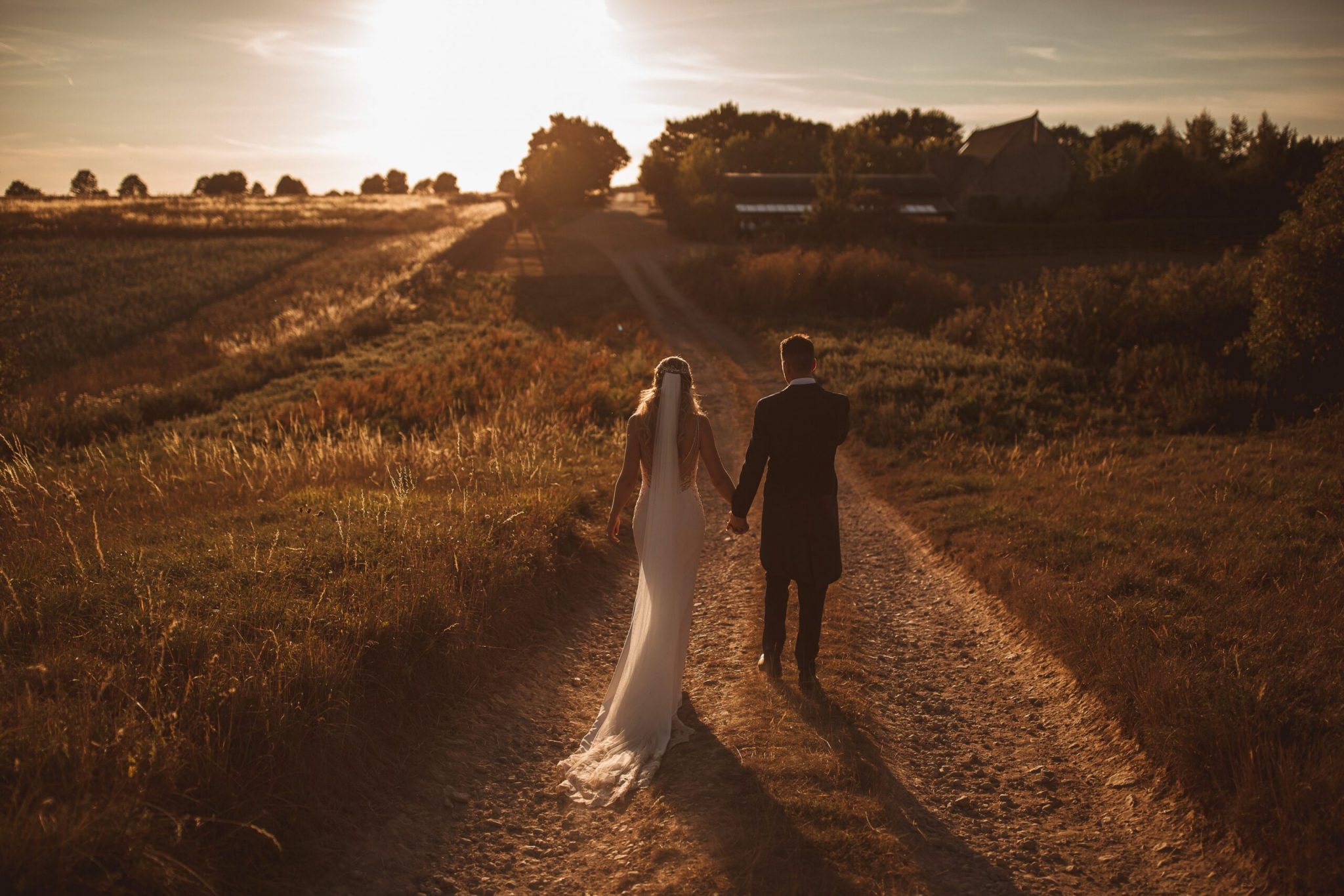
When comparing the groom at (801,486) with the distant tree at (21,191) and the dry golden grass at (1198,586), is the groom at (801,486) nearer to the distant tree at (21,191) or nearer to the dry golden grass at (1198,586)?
the dry golden grass at (1198,586)

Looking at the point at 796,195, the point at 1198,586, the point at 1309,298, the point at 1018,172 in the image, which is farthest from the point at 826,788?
the point at 1018,172

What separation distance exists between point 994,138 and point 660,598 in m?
74.6

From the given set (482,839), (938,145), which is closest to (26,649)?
(482,839)

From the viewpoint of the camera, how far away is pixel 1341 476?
11164 mm

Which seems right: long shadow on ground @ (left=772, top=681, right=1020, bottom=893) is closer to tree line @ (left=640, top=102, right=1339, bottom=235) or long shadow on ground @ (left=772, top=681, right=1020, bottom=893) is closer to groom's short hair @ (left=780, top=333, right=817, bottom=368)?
groom's short hair @ (left=780, top=333, right=817, bottom=368)

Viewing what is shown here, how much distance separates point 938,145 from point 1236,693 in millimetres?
86993

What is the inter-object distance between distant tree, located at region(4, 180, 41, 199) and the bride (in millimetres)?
99867

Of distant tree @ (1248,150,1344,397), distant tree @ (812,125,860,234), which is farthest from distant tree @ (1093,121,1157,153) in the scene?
distant tree @ (1248,150,1344,397)

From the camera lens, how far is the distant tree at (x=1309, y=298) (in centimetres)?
1714

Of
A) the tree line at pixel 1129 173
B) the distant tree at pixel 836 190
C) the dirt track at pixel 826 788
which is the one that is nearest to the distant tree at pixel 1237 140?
the tree line at pixel 1129 173

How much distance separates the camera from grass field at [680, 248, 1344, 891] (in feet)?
16.3

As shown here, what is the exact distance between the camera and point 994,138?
69.7 m

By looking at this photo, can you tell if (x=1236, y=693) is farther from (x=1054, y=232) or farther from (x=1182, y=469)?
(x=1054, y=232)

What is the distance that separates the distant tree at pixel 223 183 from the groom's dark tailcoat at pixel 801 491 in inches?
5698
